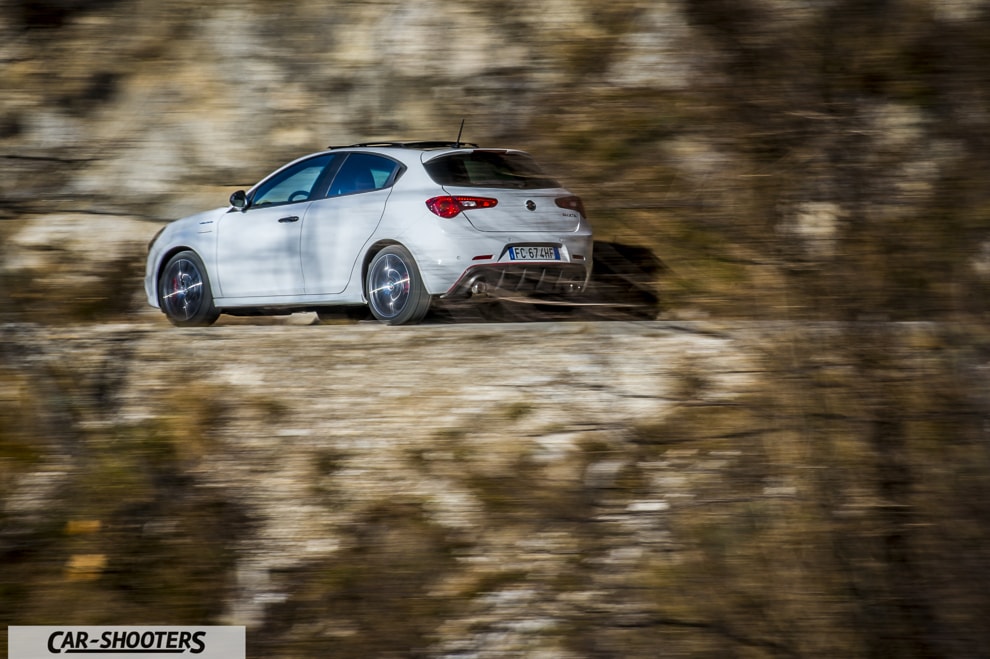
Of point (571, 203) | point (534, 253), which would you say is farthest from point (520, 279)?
point (571, 203)

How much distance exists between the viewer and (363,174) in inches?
358

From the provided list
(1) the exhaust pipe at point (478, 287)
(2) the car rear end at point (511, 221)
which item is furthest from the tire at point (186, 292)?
(1) the exhaust pipe at point (478, 287)

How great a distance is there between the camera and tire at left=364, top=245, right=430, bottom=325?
8625mm

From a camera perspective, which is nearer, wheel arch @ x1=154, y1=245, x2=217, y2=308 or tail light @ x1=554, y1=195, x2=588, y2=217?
tail light @ x1=554, y1=195, x2=588, y2=217

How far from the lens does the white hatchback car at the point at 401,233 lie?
8445 millimetres

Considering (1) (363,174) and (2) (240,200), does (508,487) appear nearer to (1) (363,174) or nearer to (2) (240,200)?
(1) (363,174)

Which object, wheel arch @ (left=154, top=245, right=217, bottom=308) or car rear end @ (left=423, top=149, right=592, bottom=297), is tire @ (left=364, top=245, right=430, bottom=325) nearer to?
car rear end @ (left=423, top=149, right=592, bottom=297)

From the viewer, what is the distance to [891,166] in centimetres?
666

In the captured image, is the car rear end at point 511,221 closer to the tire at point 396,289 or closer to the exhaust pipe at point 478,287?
the exhaust pipe at point 478,287

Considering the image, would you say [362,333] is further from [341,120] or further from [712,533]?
[341,120]

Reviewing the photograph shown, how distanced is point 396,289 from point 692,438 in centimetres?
269

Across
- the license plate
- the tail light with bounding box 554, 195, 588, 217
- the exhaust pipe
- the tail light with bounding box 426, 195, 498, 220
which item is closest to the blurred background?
the tail light with bounding box 554, 195, 588, 217

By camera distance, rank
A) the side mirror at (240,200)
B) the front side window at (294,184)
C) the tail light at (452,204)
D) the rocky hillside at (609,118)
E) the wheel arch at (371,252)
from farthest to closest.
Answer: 1. the side mirror at (240,200)
2. the front side window at (294,184)
3. the wheel arch at (371,252)
4. the tail light at (452,204)
5. the rocky hillside at (609,118)

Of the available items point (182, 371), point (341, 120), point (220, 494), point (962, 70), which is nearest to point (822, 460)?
point (962, 70)
